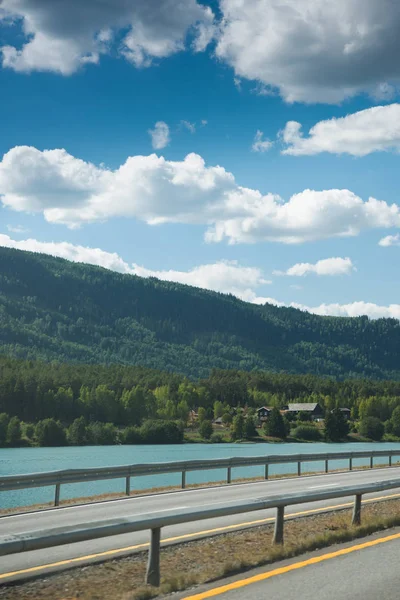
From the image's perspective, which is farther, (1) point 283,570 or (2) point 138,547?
(2) point 138,547

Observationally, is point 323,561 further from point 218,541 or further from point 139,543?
point 139,543

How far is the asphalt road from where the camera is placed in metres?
10.4

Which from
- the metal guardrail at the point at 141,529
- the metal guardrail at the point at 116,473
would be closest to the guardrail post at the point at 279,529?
the metal guardrail at the point at 141,529

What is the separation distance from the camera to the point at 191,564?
33.0 feet

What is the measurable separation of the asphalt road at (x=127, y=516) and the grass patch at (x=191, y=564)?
55 cm

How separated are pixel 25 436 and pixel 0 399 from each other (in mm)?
31572

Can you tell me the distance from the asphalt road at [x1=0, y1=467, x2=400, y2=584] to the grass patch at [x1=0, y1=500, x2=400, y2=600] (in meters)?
0.55

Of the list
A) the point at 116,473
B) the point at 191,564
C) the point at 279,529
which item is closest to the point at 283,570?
the point at 191,564

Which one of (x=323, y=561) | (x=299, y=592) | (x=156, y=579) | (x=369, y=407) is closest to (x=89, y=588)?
(x=156, y=579)

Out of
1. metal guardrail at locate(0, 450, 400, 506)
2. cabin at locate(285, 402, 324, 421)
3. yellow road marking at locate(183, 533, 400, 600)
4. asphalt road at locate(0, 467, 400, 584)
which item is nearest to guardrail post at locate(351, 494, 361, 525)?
yellow road marking at locate(183, 533, 400, 600)

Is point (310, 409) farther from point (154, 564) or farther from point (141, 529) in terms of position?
point (141, 529)

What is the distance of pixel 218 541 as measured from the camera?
39.9ft

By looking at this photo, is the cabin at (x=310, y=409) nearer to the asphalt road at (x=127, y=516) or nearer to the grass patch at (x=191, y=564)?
the asphalt road at (x=127, y=516)

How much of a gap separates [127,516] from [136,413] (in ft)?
429
